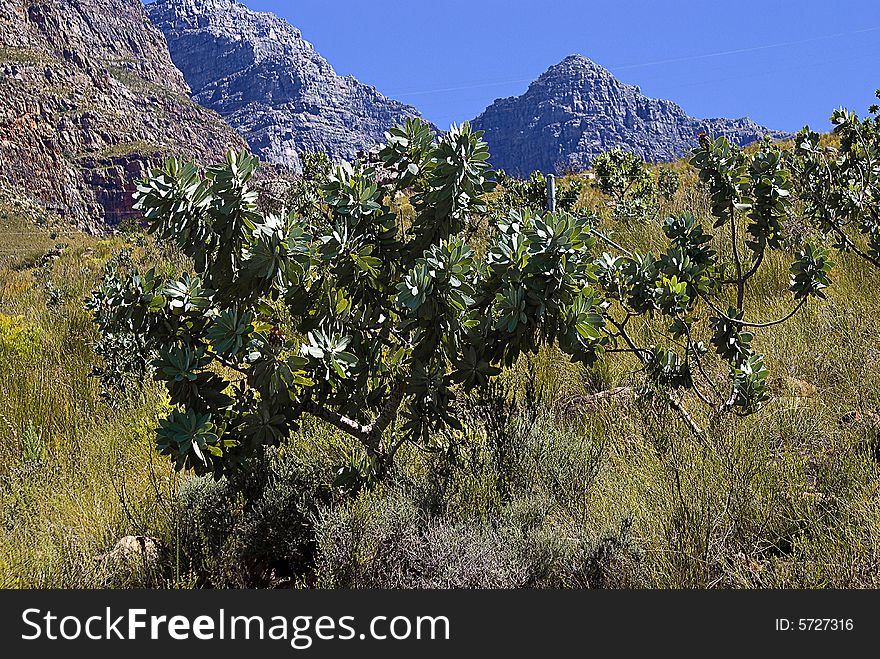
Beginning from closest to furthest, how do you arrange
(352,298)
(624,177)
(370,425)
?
(352,298) → (370,425) → (624,177)

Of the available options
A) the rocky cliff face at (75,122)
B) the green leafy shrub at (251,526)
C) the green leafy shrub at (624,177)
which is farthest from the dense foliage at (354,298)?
the rocky cliff face at (75,122)

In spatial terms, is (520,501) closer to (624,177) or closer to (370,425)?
(370,425)

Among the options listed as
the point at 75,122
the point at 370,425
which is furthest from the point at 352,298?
the point at 75,122

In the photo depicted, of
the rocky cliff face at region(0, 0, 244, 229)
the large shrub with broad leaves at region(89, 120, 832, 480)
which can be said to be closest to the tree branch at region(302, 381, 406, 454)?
the large shrub with broad leaves at region(89, 120, 832, 480)

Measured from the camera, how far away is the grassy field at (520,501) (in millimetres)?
2463

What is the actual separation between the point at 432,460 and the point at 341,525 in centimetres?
72

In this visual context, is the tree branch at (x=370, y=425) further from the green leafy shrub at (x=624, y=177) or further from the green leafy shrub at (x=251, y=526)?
the green leafy shrub at (x=624, y=177)

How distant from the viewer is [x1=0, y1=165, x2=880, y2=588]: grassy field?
246 cm

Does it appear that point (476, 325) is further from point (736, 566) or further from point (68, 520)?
point (68, 520)

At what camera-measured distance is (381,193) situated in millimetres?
2877

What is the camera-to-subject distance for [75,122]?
104938 mm

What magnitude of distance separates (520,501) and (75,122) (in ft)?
398

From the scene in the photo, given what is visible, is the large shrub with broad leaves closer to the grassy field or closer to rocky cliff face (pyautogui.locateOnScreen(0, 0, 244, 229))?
the grassy field

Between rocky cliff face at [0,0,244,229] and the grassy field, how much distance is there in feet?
283
